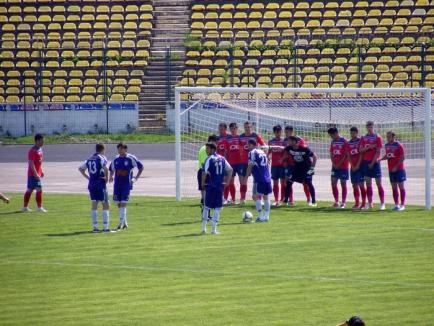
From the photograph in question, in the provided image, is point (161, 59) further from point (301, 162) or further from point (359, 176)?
point (359, 176)

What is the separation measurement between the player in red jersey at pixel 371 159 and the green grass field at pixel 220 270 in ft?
2.63

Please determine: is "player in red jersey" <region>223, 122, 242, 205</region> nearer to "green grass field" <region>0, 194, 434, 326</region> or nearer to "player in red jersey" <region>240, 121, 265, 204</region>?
"player in red jersey" <region>240, 121, 265, 204</region>

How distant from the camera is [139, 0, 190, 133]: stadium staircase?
44.6 metres

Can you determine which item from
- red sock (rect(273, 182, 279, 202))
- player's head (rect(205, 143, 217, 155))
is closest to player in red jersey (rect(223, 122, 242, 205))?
red sock (rect(273, 182, 279, 202))

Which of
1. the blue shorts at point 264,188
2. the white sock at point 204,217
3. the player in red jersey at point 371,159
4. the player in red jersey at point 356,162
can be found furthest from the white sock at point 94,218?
the player in red jersey at point 371,159

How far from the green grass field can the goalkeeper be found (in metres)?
1.37

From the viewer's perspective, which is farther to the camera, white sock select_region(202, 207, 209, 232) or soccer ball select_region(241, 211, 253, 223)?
soccer ball select_region(241, 211, 253, 223)

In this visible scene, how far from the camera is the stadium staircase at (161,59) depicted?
44625mm

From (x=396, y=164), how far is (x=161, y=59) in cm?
2460

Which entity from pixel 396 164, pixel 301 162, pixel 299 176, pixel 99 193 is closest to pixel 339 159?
pixel 301 162

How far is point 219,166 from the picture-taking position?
2002 cm

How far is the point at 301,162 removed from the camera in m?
25.0

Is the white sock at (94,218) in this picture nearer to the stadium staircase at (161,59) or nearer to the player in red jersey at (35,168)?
the player in red jersey at (35,168)

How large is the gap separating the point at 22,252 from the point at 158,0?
33.0m
